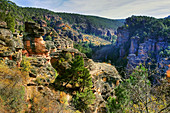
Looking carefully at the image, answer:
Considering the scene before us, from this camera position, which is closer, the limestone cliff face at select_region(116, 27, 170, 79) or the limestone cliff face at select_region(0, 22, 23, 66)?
the limestone cliff face at select_region(0, 22, 23, 66)

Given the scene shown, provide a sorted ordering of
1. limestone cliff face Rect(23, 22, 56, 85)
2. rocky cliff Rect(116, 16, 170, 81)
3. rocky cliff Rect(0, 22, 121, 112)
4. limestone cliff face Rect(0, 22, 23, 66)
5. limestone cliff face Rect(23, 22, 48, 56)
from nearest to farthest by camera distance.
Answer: rocky cliff Rect(0, 22, 121, 112) < limestone cliff face Rect(0, 22, 23, 66) < limestone cliff face Rect(23, 22, 56, 85) < limestone cliff face Rect(23, 22, 48, 56) < rocky cliff Rect(116, 16, 170, 81)

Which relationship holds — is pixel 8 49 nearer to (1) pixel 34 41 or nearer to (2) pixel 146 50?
(1) pixel 34 41

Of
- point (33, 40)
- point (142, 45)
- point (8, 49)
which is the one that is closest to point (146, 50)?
point (142, 45)

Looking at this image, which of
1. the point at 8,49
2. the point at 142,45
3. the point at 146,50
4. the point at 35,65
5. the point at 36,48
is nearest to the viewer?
the point at 8,49

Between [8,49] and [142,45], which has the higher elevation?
[8,49]

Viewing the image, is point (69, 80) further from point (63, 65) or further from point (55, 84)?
point (63, 65)

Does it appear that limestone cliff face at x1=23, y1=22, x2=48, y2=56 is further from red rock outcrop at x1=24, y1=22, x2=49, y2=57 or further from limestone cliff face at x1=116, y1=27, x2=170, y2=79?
limestone cliff face at x1=116, y1=27, x2=170, y2=79

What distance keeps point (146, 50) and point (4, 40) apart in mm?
86600

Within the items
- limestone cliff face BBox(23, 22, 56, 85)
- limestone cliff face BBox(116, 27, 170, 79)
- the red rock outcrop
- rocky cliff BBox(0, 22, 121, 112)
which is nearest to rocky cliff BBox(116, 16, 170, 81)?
limestone cliff face BBox(116, 27, 170, 79)

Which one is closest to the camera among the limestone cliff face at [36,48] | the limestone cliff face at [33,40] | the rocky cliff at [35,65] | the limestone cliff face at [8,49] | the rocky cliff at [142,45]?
the rocky cliff at [35,65]

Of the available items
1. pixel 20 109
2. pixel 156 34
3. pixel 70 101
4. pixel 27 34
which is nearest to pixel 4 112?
pixel 20 109

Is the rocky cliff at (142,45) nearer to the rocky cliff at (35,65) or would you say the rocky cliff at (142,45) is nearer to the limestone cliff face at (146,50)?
the limestone cliff face at (146,50)

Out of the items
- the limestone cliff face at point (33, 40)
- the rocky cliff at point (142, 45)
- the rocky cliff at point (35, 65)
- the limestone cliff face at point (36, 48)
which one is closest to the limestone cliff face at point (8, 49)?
the rocky cliff at point (35, 65)

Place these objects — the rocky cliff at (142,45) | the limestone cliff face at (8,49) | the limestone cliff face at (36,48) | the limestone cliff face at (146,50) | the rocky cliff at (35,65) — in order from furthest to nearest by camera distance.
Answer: the limestone cliff face at (146,50), the rocky cliff at (142,45), the limestone cliff face at (36,48), the limestone cliff face at (8,49), the rocky cliff at (35,65)
